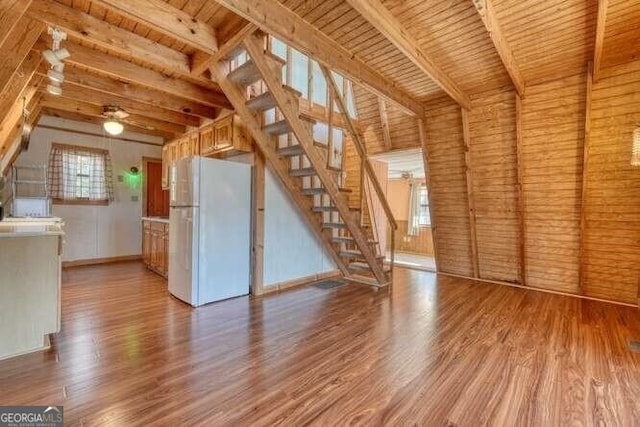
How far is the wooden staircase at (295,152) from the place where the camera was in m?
3.07

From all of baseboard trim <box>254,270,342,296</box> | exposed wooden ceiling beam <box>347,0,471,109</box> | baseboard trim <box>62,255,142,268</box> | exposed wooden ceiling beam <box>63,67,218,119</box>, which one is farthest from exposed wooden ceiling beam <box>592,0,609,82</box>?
baseboard trim <box>62,255,142,268</box>

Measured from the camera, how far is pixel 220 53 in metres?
2.96

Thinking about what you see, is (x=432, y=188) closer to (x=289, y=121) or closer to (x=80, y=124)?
(x=289, y=121)

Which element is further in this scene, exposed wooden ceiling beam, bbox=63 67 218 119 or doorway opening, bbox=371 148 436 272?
doorway opening, bbox=371 148 436 272

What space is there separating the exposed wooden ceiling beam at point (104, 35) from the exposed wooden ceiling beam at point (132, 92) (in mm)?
1015

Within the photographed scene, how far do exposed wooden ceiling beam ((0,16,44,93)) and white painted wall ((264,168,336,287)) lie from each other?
2505 millimetres

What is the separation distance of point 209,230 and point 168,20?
2134mm

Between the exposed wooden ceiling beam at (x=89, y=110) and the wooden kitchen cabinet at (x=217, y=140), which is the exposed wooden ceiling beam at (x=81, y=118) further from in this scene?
the wooden kitchen cabinet at (x=217, y=140)

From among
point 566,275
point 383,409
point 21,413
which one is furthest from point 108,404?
point 566,275

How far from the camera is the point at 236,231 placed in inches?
158

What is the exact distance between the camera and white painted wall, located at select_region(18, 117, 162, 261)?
552cm

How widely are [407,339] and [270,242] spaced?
2.24 metres

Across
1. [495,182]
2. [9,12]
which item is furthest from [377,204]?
[9,12]

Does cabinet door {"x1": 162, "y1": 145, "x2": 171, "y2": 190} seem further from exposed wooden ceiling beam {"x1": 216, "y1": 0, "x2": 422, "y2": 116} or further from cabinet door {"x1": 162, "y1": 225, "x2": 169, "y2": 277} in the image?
exposed wooden ceiling beam {"x1": 216, "y1": 0, "x2": 422, "y2": 116}
